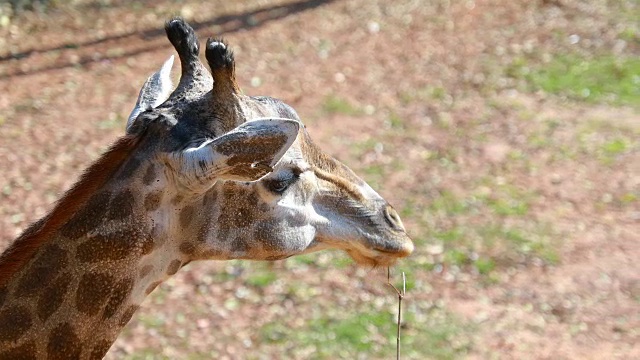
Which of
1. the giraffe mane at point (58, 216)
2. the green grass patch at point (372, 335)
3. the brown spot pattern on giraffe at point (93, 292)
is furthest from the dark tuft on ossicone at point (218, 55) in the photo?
the green grass patch at point (372, 335)

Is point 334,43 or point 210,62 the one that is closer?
point 210,62

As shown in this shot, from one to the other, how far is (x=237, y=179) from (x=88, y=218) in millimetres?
541

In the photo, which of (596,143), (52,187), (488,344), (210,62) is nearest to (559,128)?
(596,143)

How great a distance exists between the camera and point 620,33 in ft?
40.5

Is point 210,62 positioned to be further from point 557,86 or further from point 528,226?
point 557,86

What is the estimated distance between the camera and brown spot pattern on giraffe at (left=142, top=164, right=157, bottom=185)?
131 inches

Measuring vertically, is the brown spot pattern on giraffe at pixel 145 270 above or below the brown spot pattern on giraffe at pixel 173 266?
above

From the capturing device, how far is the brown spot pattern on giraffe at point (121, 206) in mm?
3307

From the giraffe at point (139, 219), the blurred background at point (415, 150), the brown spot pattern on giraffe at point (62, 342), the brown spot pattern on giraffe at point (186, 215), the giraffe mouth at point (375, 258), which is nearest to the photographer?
the giraffe at point (139, 219)

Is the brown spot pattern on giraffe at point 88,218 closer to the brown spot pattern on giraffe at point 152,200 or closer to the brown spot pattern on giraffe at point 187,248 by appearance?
the brown spot pattern on giraffe at point 152,200

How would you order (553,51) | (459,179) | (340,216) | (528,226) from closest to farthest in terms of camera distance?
(340,216) → (528,226) → (459,179) → (553,51)

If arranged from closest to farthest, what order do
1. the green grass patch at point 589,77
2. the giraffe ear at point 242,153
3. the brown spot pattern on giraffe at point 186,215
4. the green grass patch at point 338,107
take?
1. the giraffe ear at point 242,153
2. the brown spot pattern on giraffe at point 186,215
3. the green grass patch at point 338,107
4. the green grass patch at point 589,77

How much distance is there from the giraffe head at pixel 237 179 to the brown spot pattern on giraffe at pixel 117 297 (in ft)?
0.72

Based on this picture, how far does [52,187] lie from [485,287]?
396 centimetres
